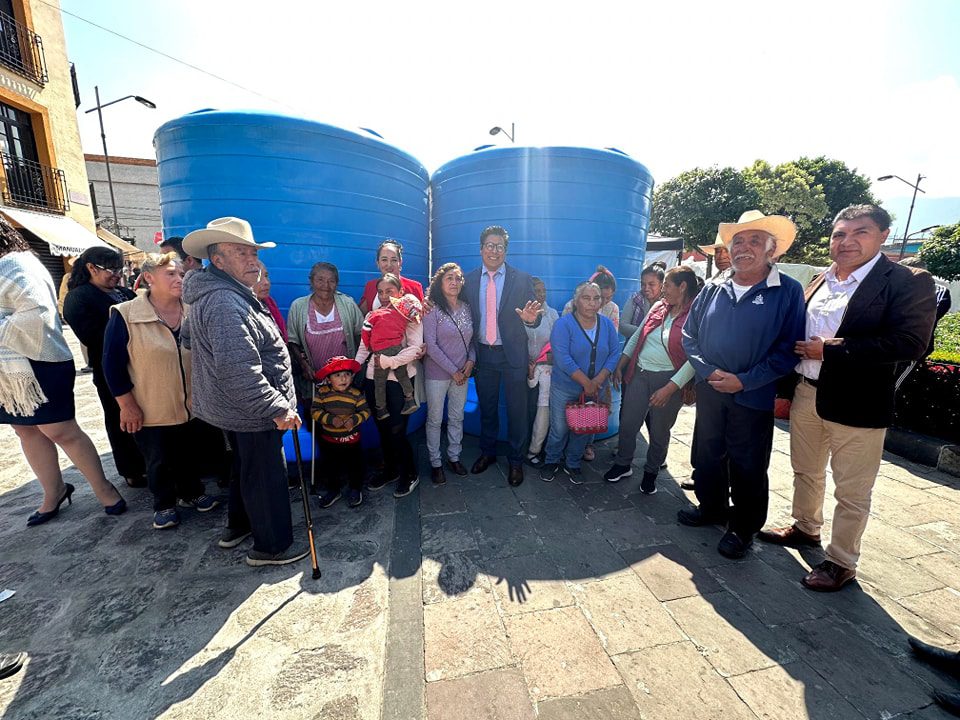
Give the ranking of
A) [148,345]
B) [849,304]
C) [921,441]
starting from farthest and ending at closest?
1. [921,441]
2. [148,345]
3. [849,304]

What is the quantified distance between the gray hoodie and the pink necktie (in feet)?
5.81

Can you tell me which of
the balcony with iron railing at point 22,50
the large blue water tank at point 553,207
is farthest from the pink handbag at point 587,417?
the balcony with iron railing at point 22,50

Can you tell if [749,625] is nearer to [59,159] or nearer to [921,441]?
[921,441]

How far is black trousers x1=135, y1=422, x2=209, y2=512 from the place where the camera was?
2975mm

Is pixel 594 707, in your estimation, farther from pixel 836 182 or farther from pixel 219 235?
pixel 836 182

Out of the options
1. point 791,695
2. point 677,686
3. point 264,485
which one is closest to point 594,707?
point 677,686

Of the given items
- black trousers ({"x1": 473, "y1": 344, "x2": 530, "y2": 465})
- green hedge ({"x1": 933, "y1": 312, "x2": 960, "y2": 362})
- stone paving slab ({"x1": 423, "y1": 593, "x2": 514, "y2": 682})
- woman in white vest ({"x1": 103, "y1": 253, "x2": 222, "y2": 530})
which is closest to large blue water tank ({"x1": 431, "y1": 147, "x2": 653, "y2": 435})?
black trousers ({"x1": 473, "y1": 344, "x2": 530, "y2": 465})

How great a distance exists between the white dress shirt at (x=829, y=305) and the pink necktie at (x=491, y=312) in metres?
2.20

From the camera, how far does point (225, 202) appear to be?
336 centimetres

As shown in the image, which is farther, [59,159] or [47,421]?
[59,159]

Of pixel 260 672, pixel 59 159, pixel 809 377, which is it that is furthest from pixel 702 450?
pixel 59 159

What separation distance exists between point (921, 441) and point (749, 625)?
12.3 feet

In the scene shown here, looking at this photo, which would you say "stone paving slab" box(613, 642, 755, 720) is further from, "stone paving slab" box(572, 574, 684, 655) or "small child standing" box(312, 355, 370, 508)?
"small child standing" box(312, 355, 370, 508)

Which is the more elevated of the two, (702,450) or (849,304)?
(849,304)
